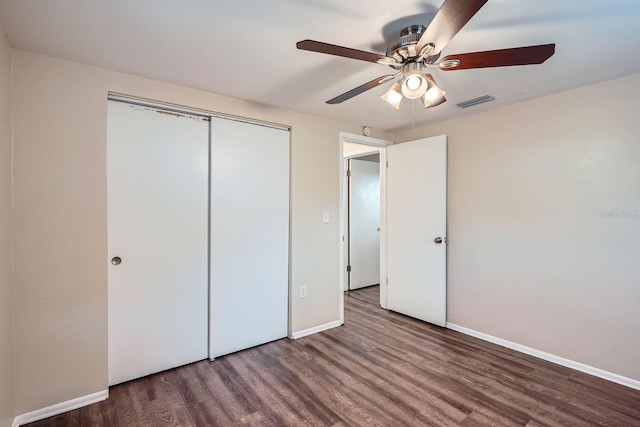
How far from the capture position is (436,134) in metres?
3.42

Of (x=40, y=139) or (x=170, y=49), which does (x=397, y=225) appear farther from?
(x=40, y=139)

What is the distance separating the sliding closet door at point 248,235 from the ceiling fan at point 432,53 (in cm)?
125

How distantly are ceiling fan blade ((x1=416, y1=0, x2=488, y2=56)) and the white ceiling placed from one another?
0.74 ft

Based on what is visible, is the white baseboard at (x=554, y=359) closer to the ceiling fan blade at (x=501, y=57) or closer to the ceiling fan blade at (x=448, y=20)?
the ceiling fan blade at (x=501, y=57)

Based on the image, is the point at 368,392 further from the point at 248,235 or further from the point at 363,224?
the point at 363,224

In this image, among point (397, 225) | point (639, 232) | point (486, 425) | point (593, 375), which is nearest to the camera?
point (486, 425)

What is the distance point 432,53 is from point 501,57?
1.03ft

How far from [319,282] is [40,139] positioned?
2514mm

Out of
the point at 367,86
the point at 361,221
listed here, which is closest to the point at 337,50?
the point at 367,86


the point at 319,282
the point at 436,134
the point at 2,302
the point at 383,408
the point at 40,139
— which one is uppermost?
the point at 436,134

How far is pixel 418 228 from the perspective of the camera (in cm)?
346

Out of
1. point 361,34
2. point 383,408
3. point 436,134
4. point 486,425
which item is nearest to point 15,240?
point 361,34

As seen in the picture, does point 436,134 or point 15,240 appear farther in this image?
point 436,134

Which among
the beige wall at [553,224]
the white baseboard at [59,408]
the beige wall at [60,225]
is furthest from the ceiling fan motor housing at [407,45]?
the white baseboard at [59,408]
